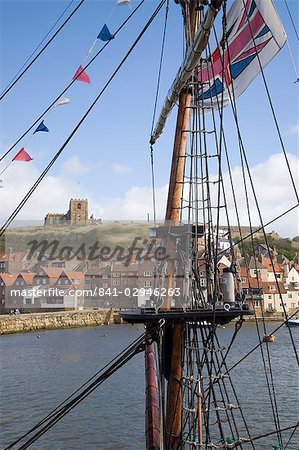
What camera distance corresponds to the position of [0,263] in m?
73.1

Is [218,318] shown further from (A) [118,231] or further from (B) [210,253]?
(A) [118,231]

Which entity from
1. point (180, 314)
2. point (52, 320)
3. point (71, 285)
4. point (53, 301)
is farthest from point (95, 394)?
point (53, 301)

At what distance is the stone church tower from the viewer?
157750 millimetres

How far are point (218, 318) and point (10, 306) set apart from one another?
64.5 m

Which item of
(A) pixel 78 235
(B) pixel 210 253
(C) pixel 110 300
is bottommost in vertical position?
(B) pixel 210 253

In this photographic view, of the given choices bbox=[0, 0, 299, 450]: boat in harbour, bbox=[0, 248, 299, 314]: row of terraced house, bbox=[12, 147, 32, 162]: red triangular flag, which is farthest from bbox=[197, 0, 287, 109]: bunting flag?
bbox=[0, 248, 299, 314]: row of terraced house

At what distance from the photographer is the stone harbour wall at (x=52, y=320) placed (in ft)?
188

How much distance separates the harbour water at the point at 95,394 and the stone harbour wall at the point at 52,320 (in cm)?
1155

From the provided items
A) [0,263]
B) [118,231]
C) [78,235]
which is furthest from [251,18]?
[118,231]

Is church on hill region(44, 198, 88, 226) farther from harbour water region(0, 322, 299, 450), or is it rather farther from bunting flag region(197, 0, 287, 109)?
bunting flag region(197, 0, 287, 109)

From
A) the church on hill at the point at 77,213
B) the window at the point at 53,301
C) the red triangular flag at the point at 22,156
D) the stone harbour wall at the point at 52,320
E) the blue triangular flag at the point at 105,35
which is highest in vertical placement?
the church on hill at the point at 77,213

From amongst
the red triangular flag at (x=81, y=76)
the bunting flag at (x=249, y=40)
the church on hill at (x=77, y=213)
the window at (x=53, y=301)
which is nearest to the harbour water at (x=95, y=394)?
the bunting flag at (x=249, y=40)

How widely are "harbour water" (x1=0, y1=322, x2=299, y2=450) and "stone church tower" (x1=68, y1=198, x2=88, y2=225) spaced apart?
113442 millimetres

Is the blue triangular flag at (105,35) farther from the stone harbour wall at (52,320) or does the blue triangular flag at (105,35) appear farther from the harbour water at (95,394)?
the stone harbour wall at (52,320)
